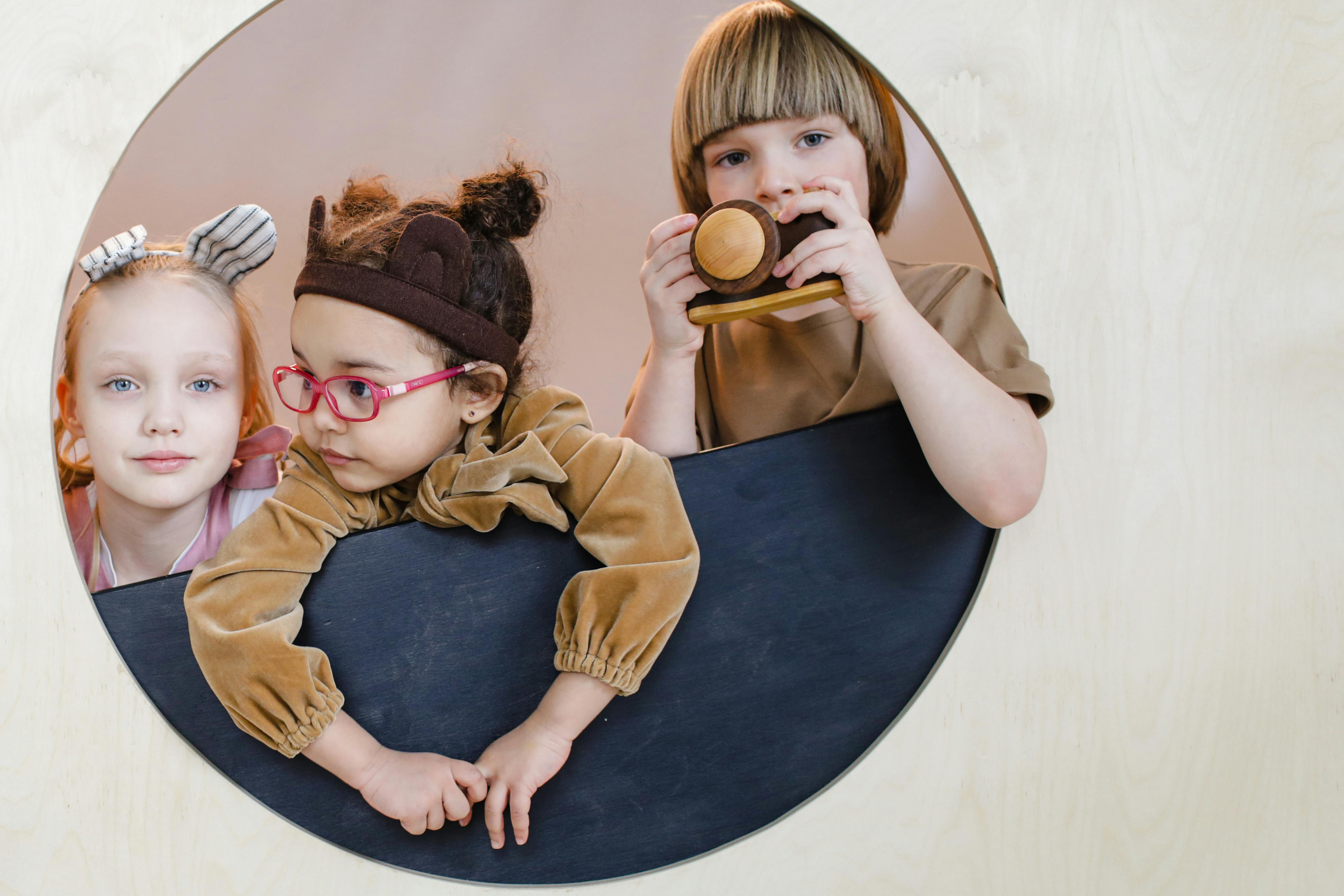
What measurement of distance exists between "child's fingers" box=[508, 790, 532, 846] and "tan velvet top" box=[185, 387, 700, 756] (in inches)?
3.8

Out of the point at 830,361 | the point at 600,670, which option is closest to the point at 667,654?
the point at 600,670

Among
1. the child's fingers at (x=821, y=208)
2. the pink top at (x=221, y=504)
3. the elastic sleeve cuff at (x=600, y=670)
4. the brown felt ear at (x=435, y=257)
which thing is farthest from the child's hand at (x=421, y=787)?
the child's fingers at (x=821, y=208)

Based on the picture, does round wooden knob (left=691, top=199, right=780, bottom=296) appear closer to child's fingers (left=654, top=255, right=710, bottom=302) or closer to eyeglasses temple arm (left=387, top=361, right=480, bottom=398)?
child's fingers (left=654, top=255, right=710, bottom=302)

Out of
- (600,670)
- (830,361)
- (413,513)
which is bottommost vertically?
(600,670)

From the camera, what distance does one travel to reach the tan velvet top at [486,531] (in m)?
0.61

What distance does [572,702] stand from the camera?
627mm

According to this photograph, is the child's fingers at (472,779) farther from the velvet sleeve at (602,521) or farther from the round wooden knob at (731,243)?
the round wooden knob at (731,243)

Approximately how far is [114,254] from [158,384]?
0.34 feet

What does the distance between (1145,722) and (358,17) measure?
0.80 m

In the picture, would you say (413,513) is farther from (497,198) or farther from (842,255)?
(842,255)

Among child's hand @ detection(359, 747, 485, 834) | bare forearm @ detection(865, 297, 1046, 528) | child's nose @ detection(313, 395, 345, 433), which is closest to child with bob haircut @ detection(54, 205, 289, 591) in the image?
child's nose @ detection(313, 395, 345, 433)

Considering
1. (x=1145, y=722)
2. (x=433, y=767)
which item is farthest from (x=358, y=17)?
(x=1145, y=722)

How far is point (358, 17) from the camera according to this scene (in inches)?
26.5

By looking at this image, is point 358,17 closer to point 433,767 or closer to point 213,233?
point 213,233
